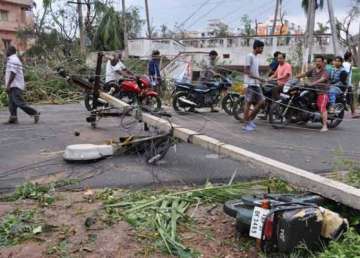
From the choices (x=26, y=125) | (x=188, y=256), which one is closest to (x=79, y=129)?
(x=26, y=125)

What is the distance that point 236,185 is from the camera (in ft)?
16.9

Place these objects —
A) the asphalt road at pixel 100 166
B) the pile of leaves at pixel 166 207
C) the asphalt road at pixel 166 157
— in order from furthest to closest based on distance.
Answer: the asphalt road at pixel 166 157 < the asphalt road at pixel 100 166 < the pile of leaves at pixel 166 207

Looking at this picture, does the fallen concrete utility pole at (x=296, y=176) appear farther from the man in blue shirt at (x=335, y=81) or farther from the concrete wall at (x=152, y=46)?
the concrete wall at (x=152, y=46)

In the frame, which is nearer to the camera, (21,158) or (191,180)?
(191,180)

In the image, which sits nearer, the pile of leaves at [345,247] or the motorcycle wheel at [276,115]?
the pile of leaves at [345,247]

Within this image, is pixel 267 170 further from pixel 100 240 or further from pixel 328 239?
pixel 100 240

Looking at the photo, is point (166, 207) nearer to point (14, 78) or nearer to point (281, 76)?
point (14, 78)

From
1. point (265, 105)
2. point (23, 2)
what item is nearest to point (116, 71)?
point (265, 105)

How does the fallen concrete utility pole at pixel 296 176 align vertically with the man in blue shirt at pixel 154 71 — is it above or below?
below

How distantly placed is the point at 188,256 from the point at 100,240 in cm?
80

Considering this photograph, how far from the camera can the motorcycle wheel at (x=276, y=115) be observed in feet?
33.3

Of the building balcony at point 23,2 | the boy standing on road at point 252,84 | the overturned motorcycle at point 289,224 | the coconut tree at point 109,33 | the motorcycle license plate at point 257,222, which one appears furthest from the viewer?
the building balcony at point 23,2

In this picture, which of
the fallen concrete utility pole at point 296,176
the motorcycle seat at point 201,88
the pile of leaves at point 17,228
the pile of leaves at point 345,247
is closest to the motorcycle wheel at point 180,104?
the motorcycle seat at point 201,88

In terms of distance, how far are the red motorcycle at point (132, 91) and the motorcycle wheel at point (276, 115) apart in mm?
2803
